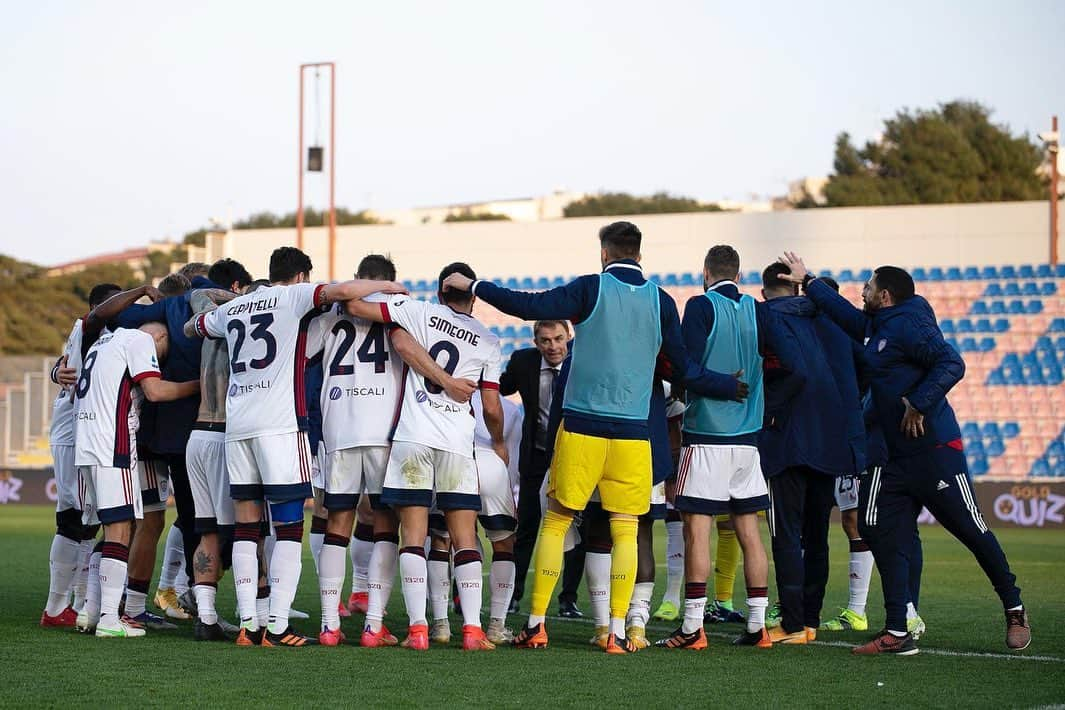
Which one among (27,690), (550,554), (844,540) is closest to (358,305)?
(550,554)

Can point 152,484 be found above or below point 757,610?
above

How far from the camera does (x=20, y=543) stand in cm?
1658

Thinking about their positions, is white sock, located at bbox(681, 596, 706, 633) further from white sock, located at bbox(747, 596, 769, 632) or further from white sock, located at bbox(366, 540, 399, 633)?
white sock, located at bbox(366, 540, 399, 633)

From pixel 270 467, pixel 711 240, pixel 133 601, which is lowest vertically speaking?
pixel 133 601

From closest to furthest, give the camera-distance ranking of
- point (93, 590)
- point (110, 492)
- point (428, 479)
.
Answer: point (428, 479), point (110, 492), point (93, 590)

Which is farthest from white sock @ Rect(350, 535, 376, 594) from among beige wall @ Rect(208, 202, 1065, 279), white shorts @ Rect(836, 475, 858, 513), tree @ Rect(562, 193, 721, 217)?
tree @ Rect(562, 193, 721, 217)

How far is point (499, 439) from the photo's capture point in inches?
337

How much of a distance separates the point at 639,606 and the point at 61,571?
3760mm

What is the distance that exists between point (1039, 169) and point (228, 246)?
34.8 meters

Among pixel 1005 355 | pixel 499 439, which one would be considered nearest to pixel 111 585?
pixel 499 439

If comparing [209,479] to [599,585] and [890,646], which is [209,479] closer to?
[599,585]

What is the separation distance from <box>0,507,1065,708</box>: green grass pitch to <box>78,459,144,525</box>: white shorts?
75 centimetres

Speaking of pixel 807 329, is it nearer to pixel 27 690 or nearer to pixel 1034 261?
pixel 27 690

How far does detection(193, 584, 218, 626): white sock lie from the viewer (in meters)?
8.27
